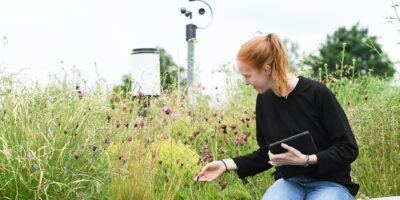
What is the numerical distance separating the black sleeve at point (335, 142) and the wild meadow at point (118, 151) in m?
1.15

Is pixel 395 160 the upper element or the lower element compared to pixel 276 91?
lower

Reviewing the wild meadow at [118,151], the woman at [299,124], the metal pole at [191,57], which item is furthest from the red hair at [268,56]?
the metal pole at [191,57]

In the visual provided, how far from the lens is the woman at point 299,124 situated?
10.9ft

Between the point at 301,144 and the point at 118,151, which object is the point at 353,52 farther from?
the point at 301,144

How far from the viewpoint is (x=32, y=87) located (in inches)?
209

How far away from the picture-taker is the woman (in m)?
3.31

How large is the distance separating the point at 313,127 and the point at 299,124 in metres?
0.08

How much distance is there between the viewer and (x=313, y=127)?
346 centimetres

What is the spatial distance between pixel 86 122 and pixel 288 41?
2375 centimetres

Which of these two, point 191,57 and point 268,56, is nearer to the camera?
point 268,56

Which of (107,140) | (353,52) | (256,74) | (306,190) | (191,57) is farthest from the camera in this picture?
(353,52)

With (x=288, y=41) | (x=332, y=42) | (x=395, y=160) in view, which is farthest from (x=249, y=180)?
(x=332, y=42)

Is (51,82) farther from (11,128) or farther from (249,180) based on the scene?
(249,180)

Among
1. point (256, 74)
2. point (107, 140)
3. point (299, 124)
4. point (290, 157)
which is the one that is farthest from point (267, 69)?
point (107, 140)
